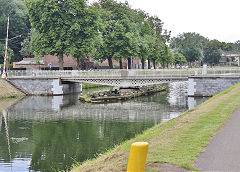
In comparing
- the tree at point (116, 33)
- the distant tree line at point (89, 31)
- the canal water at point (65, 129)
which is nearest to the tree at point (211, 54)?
the distant tree line at point (89, 31)

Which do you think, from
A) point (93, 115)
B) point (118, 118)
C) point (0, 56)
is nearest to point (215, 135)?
point (118, 118)

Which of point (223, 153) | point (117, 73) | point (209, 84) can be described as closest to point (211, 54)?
point (117, 73)

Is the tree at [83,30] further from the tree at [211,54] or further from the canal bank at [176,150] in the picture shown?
the tree at [211,54]

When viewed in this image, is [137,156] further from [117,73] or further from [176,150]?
[117,73]

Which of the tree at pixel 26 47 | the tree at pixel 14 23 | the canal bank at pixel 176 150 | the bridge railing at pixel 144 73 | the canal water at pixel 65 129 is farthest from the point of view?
the tree at pixel 14 23

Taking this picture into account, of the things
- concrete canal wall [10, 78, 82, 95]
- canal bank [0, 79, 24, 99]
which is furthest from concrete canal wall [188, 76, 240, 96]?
canal bank [0, 79, 24, 99]

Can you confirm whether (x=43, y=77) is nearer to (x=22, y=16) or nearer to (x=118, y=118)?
(x=118, y=118)

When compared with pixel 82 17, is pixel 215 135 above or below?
below

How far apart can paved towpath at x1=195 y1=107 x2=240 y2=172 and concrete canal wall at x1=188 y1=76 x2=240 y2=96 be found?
113 feet

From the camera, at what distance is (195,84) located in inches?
1957

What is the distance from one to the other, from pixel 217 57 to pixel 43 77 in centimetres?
10513

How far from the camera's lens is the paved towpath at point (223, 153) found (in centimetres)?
939

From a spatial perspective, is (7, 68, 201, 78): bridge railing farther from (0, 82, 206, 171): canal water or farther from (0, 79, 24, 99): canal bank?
(0, 82, 206, 171): canal water

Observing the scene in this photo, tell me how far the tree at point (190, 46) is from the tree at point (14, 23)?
190ft
